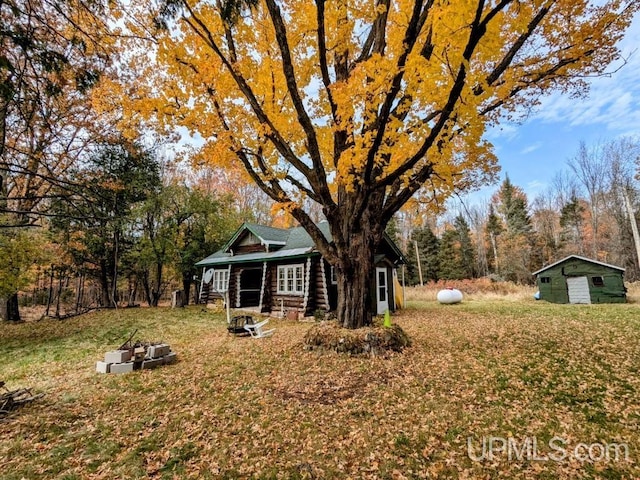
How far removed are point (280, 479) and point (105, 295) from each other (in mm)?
20080

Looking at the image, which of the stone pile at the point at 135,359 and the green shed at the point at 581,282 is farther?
the green shed at the point at 581,282

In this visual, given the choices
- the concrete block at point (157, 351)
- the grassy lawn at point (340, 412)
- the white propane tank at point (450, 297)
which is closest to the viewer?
the grassy lawn at point (340, 412)

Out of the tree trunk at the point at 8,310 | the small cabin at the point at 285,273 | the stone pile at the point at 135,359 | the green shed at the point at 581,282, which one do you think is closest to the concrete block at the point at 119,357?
the stone pile at the point at 135,359

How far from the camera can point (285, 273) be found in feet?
47.0

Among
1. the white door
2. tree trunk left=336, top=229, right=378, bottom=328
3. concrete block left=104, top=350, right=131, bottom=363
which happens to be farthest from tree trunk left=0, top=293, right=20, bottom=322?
the white door

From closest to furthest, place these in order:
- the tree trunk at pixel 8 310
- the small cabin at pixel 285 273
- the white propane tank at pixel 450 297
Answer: the small cabin at pixel 285 273, the tree trunk at pixel 8 310, the white propane tank at pixel 450 297

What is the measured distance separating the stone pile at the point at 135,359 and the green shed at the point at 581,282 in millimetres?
18757

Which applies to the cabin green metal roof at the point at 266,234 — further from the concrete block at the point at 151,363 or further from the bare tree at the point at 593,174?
the bare tree at the point at 593,174

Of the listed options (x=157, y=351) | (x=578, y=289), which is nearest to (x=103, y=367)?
(x=157, y=351)

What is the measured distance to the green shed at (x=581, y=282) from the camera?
1437cm

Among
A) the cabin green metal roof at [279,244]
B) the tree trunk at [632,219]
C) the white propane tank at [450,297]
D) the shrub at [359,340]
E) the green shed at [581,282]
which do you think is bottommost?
the shrub at [359,340]

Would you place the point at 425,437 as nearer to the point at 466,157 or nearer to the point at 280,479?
the point at 280,479

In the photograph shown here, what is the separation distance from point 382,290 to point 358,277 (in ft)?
23.7

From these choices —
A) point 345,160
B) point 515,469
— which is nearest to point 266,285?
point 345,160
